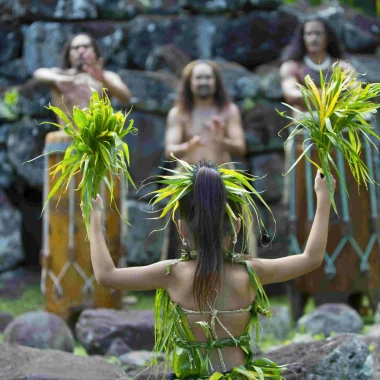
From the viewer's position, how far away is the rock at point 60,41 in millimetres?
7953

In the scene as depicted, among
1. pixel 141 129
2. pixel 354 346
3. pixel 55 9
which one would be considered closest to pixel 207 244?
pixel 354 346

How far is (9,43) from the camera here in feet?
26.9

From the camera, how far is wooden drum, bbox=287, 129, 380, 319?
548 centimetres

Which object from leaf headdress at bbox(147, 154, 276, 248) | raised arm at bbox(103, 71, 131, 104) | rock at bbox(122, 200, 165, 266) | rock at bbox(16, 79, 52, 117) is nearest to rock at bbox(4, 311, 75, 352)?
raised arm at bbox(103, 71, 131, 104)

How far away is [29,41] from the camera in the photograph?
8.01m

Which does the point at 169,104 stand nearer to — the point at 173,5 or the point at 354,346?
the point at 173,5

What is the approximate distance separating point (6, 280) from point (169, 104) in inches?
84.3

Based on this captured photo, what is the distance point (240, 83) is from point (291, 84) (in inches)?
69.7

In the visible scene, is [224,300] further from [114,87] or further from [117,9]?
[117,9]

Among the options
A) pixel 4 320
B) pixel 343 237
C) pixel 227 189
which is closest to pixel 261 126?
pixel 343 237

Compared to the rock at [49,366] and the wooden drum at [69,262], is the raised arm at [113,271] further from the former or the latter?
the wooden drum at [69,262]

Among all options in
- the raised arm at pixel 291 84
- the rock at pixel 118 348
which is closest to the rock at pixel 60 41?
the raised arm at pixel 291 84

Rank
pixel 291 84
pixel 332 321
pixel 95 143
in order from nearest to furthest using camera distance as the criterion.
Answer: pixel 95 143
pixel 332 321
pixel 291 84

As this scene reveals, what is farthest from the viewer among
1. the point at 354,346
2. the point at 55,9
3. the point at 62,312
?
the point at 55,9
